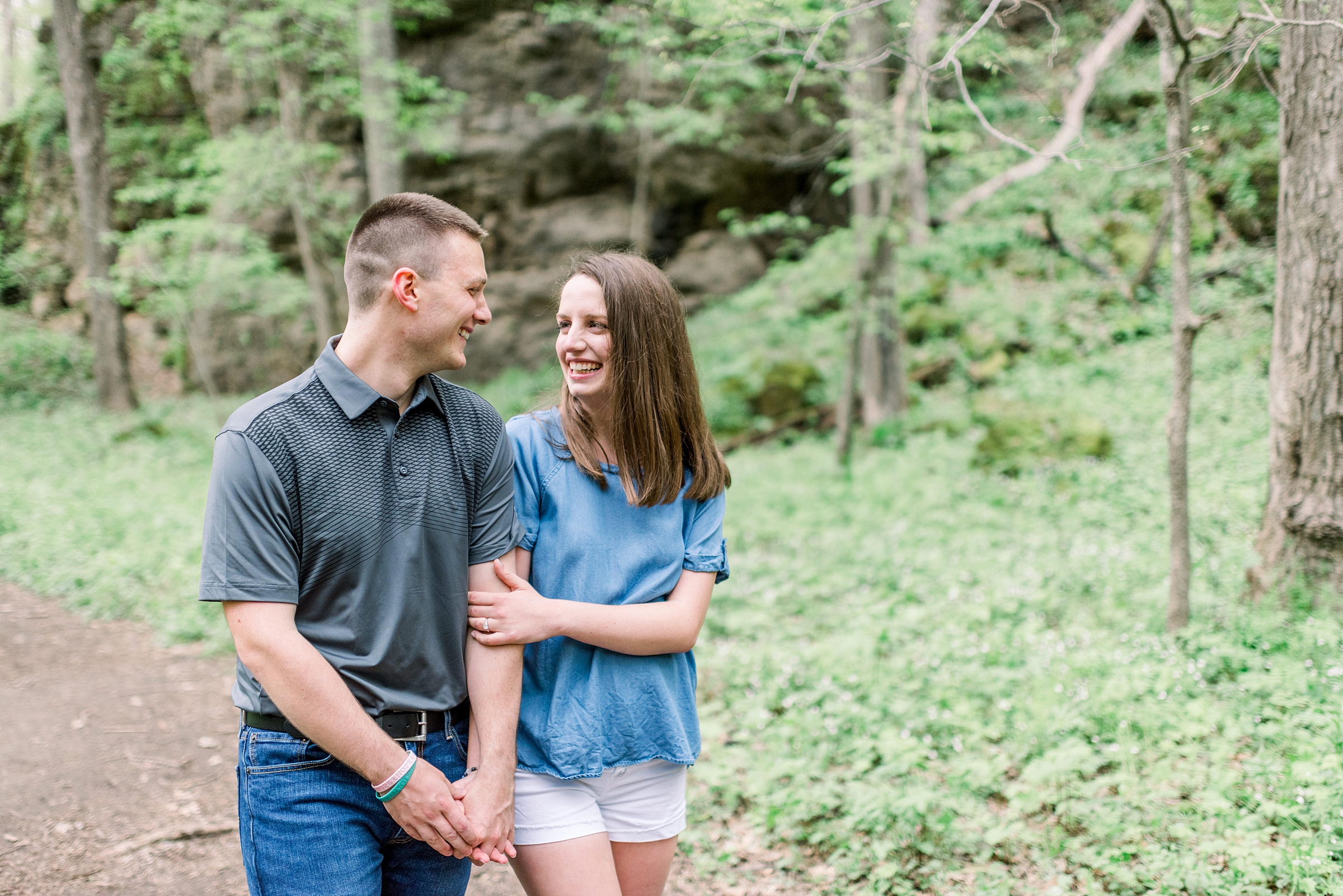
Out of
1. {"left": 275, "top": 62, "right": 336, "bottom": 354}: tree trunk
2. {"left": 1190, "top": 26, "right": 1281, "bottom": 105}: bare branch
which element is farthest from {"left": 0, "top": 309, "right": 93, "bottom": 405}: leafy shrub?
{"left": 1190, "top": 26, "right": 1281, "bottom": 105}: bare branch

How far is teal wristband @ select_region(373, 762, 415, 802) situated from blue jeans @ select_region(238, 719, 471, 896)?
8 centimetres

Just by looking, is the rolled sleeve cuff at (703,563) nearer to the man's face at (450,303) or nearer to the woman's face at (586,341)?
the woman's face at (586,341)

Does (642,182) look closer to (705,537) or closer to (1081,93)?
(1081,93)

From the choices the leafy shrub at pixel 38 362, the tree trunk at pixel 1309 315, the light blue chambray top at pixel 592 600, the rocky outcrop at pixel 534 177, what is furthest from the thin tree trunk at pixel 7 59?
the tree trunk at pixel 1309 315

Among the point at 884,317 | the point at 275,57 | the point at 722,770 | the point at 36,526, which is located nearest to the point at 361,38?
the point at 275,57

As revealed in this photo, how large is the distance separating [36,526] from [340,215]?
684cm

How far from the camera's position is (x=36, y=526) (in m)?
8.25

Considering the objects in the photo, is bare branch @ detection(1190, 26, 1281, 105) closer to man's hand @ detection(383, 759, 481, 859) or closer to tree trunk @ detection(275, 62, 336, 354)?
man's hand @ detection(383, 759, 481, 859)

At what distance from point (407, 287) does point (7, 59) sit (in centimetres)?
2770

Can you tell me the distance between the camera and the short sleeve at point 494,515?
2.03 m

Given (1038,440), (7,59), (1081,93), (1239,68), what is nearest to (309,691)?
(1239,68)

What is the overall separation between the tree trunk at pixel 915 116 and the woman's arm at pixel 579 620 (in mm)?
2550

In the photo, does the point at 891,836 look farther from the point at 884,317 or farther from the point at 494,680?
the point at 884,317

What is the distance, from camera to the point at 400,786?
70.4 inches
